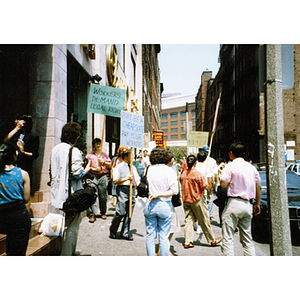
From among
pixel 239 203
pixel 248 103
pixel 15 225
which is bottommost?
pixel 15 225

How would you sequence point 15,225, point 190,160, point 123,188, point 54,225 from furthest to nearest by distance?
point 123,188
point 190,160
point 54,225
point 15,225

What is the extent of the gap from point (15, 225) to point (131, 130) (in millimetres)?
2720

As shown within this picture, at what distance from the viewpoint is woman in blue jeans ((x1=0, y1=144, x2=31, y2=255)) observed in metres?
3.11

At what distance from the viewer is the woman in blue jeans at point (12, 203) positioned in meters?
3.11

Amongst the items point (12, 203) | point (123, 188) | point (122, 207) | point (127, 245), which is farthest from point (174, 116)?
point (12, 203)

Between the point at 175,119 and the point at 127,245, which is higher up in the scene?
the point at 175,119

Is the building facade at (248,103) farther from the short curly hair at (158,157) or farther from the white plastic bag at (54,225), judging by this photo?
the white plastic bag at (54,225)

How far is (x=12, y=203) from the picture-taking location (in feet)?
10.3

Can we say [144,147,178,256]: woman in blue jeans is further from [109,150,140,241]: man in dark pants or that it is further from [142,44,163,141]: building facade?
[142,44,163,141]: building facade

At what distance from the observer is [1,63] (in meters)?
5.09

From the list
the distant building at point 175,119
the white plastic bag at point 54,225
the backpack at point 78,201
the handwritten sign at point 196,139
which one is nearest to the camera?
the backpack at point 78,201

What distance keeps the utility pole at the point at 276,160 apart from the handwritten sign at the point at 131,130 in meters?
2.40

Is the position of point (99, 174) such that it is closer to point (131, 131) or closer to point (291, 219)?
point (131, 131)

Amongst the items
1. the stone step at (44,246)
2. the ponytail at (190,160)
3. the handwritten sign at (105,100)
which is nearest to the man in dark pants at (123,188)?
the handwritten sign at (105,100)
